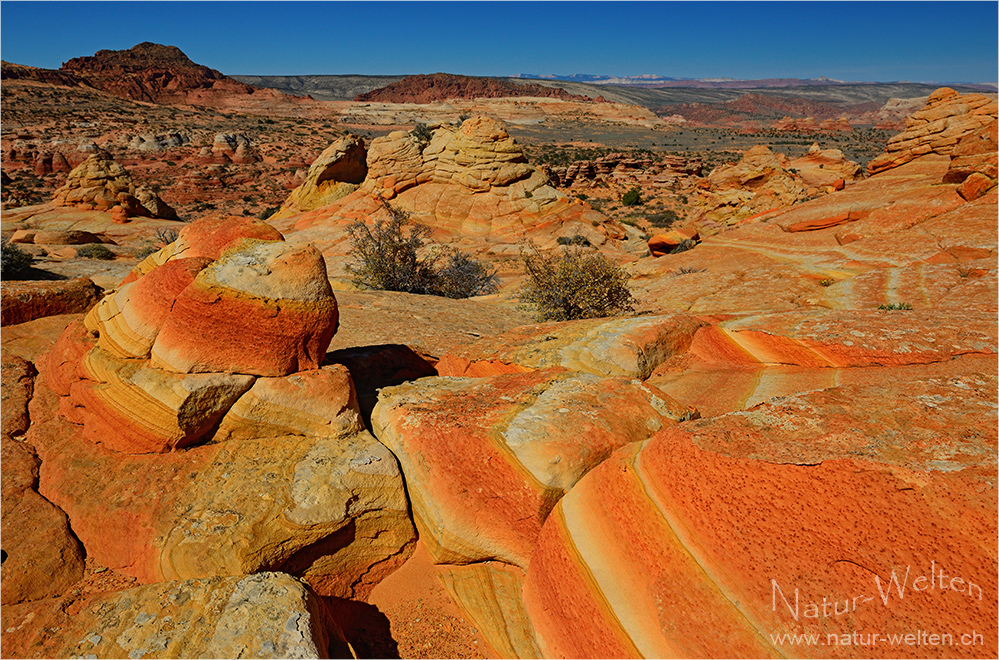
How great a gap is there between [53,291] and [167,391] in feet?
18.0

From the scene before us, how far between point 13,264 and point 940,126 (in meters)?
33.4

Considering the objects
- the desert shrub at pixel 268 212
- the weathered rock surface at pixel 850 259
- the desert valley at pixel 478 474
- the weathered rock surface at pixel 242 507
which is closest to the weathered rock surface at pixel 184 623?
the desert valley at pixel 478 474

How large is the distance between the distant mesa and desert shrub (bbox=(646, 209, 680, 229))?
138817 mm

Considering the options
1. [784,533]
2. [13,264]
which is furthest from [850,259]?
[13,264]

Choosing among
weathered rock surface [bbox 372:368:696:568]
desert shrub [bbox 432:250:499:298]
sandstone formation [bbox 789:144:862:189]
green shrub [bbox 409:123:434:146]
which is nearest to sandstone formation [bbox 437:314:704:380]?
weathered rock surface [bbox 372:368:696:568]

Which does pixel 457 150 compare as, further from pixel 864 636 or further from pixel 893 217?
pixel 864 636

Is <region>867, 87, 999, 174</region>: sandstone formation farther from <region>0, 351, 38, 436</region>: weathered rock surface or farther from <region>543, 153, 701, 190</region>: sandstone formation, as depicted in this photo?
<region>0, 351, 38, 436</region>: weathered rock surface

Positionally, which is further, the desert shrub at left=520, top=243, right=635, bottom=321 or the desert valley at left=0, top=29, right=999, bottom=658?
the desert shrub at left=520, top=243, right=635, bottom=321

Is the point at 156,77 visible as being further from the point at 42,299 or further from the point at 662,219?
the point at 42,299

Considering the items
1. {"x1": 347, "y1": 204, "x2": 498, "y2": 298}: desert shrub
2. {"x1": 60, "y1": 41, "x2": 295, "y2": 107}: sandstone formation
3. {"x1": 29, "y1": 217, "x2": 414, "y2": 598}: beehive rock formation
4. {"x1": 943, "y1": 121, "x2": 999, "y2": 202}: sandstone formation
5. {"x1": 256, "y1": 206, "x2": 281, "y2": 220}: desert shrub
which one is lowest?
{"x1": 256, "y1": 206, "x2": 281, "y2": 220}: desert shrub

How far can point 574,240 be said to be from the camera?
22.7m

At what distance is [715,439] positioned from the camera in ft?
11.2

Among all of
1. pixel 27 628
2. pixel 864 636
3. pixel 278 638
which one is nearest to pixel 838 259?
pixel 864 636

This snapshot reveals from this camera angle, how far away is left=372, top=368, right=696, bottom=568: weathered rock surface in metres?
4.02
